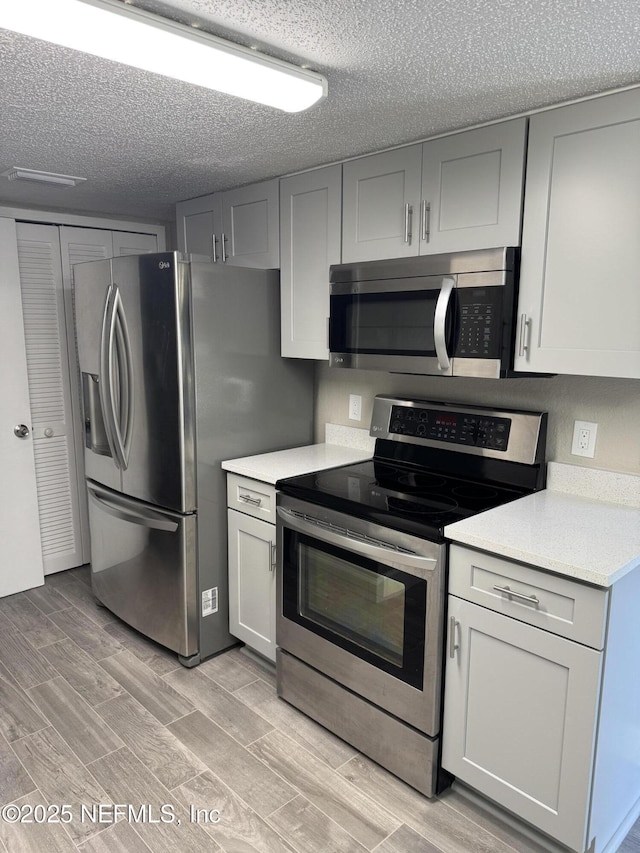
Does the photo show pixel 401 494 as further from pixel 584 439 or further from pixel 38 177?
pixel 38 177

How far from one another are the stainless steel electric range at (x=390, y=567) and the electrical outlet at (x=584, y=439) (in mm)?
116

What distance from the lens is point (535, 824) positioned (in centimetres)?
173

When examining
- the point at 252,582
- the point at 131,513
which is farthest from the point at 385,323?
the point at 131,513

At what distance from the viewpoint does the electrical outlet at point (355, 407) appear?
293cm

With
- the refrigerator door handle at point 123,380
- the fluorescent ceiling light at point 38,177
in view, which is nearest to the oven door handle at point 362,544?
the refrigerator door handle at point 123,380

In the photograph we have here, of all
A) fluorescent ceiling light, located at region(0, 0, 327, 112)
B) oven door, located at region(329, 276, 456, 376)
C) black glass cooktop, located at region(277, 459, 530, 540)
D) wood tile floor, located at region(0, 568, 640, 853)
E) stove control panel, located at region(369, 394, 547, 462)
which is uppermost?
fluorescent ceiling light, located at region(0, 0, 327, 112)

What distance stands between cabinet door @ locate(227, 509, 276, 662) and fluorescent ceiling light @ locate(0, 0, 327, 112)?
5.21 ft

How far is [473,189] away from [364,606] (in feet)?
4.76

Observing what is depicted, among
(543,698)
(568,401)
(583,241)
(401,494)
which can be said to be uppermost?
(583,241)

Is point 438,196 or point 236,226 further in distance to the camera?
point 236,226

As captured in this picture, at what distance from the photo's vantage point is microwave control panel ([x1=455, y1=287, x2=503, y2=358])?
6.46 ft

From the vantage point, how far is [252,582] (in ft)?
8.73

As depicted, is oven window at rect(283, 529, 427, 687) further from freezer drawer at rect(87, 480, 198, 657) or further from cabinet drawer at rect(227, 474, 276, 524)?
freezer drawer at rect(87, 480, 198, 657)

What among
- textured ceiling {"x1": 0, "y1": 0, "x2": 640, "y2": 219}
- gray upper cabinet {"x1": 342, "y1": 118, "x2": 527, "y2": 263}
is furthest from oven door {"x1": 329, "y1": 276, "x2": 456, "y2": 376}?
textured ceiling {"x1": 0, "y1": 0, "x2": 640, "y2": 219}
